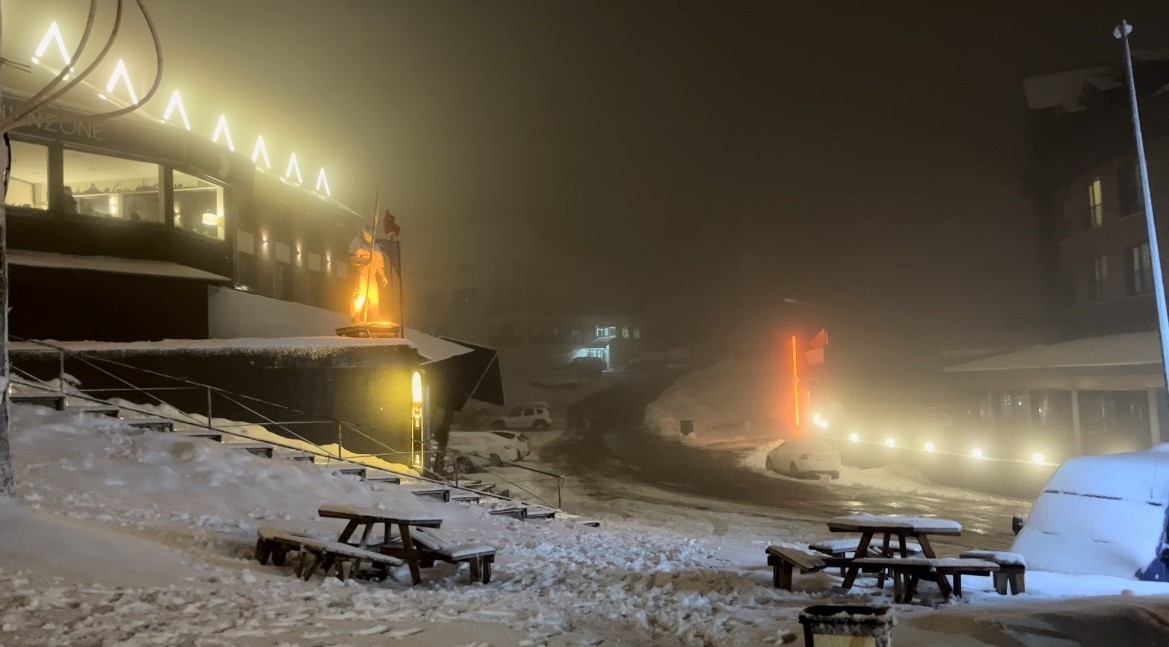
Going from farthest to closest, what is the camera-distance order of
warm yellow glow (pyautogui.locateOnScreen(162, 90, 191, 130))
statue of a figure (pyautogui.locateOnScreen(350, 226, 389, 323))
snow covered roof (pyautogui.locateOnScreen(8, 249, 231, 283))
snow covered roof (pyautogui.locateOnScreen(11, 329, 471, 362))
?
1. warm yellow glow (pyautogui.locateOnScreen(162, 90, 191, 130))
2. statue of a figure (pyautogui.locateOnScreen(350, 226, 389, 323))
3. snow covered roof (pyautogui.locateOnScreen(8, 249, 231, 283))
4. snow covered roof (pyautogui.locateOnScreen(11, 329, 471, 362))

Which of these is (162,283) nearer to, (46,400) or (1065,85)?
(46,400)

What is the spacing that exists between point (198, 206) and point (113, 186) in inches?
91.4

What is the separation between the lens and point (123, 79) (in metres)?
24.1

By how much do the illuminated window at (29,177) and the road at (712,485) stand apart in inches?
693

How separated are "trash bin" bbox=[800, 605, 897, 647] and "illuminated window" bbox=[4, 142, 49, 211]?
2157cm

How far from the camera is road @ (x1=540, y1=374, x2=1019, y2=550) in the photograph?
69.7 feet

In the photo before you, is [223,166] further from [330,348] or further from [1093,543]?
[1093,543]

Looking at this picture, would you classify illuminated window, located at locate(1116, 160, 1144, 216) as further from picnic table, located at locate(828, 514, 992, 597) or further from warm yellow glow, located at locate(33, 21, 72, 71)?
warm yellow glow, located at locate(33, 21, 72, 71)

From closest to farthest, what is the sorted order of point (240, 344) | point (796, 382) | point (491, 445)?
point (240, 344)
point (491, 445)
point (796, 382)

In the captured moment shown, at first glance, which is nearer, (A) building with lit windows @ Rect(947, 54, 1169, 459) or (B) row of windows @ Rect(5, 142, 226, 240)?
(B) row of windows @ Rect(5, 142, 226, 240)

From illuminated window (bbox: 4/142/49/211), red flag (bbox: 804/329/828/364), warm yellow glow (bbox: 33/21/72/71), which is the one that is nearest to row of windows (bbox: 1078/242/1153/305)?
red flag (bbox: 804/329/828/364)

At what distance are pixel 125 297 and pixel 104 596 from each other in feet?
52.7

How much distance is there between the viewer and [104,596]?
646 centimetres

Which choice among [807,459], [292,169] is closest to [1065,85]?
[807,459]
